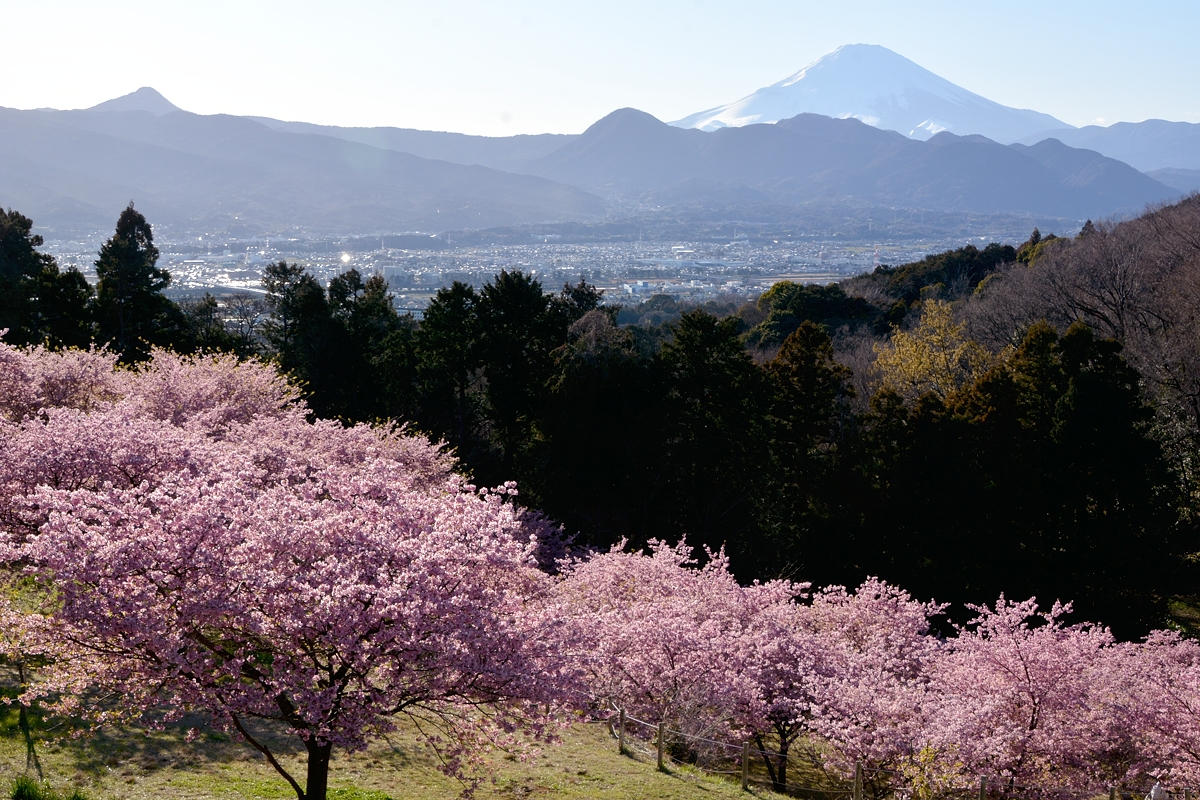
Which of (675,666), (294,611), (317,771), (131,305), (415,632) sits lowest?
(675,666)

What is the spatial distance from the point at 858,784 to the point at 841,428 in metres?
16.6

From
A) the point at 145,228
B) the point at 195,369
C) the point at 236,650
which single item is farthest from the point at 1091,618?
the point at 145,228

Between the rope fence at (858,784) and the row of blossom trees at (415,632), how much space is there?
15 centimetres

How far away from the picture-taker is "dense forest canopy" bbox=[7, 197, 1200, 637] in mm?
20516

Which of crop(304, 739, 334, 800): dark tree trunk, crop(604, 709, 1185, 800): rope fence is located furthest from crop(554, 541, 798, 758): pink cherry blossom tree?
crop(304, 739, 334, 800): dark tree trunk

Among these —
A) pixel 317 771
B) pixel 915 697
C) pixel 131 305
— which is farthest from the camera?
pixel 131 305

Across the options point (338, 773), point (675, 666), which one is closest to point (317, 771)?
point (338, 773)

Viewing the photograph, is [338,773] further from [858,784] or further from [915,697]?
[915,697]

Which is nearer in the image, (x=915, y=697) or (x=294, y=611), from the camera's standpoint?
(x=294, y=611)

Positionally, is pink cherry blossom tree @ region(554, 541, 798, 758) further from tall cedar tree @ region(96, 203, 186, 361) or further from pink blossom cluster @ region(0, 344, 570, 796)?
tall cedar tree @ region(96, 203, 186, 361)

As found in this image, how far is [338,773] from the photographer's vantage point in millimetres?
9117

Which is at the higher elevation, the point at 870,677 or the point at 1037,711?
the point at 870,677

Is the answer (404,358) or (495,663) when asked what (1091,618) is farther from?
(404,358)

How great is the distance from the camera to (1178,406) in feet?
79.0
